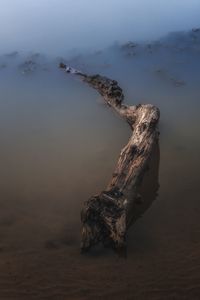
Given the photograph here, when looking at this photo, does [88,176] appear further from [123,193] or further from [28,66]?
[28,66]

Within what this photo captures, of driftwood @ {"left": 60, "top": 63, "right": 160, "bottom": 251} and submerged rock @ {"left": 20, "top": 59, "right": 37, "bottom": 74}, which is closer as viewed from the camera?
driftwood @ {"left": 60, "top": 63, "right": 160, "bottom": 251}

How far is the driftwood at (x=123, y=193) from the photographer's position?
5.50 m

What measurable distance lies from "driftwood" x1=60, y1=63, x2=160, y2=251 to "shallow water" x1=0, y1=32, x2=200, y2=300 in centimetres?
24

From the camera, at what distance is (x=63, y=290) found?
4949 mm

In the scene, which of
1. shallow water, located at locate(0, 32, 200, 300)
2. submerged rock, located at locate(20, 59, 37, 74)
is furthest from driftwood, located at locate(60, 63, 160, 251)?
submerged rock, located at locate(20, 59, 37, 74)

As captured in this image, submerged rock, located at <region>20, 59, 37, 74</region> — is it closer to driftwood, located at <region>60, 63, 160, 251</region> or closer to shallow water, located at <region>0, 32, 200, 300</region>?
shallow water, located at <region>0, 32, 200, 300</region>

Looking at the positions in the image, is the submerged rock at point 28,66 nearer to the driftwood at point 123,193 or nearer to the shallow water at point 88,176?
the shallow water at point 88,176

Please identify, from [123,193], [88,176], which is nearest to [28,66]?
[88,176]

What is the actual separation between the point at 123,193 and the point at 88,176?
1.60 metres

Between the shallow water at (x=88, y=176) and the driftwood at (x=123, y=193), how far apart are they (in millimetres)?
239

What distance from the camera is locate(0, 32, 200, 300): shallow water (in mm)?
5078

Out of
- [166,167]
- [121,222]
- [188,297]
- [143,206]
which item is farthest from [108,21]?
[188,297]

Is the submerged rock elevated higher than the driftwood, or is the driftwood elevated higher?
the submerged rock

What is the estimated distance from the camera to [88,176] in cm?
748
